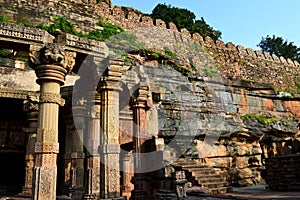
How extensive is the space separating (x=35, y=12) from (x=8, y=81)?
6090 millimetres

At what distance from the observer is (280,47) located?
4072cm

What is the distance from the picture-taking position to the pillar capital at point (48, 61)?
5441 millimetres

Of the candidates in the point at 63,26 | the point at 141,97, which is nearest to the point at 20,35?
the point at 141,97

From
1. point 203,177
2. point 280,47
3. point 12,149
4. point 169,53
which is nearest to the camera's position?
point 203,177

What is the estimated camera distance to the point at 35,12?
54.9 ft

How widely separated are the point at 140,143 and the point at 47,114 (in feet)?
12.5

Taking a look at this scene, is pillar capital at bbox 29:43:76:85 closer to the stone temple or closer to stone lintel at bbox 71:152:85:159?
the stone temple

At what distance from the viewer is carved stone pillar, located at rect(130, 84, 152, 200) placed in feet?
27.2

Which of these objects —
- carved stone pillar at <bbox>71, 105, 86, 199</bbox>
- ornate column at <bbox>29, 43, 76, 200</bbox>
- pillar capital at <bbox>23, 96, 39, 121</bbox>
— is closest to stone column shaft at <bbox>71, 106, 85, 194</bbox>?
carved stone pillar at <bbox>71, 105, 86, 199</bbox>

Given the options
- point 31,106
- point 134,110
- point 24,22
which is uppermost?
point 24,22

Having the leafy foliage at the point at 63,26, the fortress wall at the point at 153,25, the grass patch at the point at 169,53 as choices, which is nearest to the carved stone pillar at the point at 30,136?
the leafy foliage at the point at 63,26

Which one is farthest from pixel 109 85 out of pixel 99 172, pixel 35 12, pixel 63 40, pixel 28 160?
pixel 35 12

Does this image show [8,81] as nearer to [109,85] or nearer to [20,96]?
[20,96]

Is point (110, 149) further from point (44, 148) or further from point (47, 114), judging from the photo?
point (47, 114)
